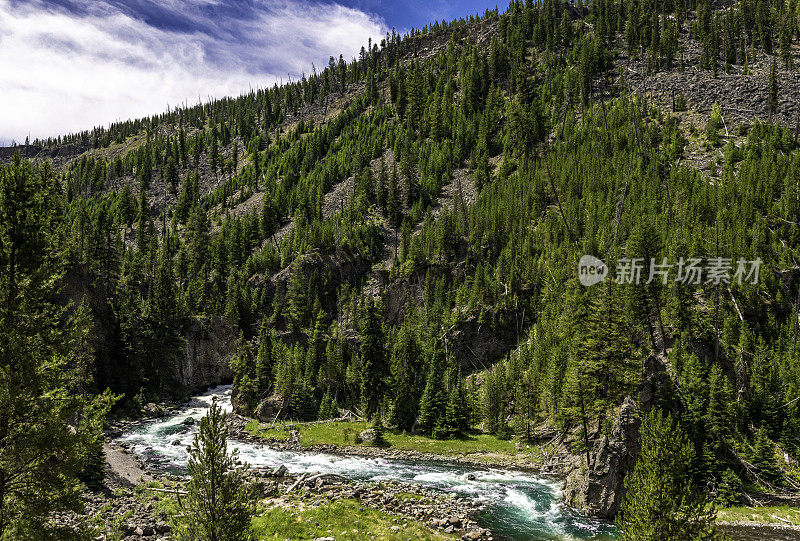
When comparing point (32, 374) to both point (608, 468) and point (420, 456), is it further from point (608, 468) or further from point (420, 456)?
point (420, 456)

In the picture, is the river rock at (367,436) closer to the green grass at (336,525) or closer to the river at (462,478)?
the river at (462,478)

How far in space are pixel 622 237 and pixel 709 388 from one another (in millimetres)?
40649

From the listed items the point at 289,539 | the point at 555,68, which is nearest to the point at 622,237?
the point at 289,539

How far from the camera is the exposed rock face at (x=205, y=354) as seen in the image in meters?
98.2

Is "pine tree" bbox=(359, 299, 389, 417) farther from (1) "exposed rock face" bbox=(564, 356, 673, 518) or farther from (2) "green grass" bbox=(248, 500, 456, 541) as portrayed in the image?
(2) "green grass" bbox=(248, 500, 456, 541)

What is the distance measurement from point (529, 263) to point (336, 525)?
82362 mm

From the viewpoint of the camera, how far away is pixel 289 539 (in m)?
25.4

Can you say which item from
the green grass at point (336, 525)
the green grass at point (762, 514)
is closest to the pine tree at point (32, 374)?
the green grass at point (336, 525)

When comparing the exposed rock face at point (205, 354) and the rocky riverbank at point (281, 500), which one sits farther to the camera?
the exposed rock face at point (205, 354)

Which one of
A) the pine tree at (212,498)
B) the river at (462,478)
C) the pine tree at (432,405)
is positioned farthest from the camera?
the pine tree at (432,405)

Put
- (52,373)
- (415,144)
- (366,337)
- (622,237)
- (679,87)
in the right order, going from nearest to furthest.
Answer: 1. (52,373)
2. (366,337)
3. (622,237)
4. (679,87)
5. (415,144)

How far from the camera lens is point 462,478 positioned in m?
43.8

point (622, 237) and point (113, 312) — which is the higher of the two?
point (622, 237)

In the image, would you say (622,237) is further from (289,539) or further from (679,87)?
(679,87)
